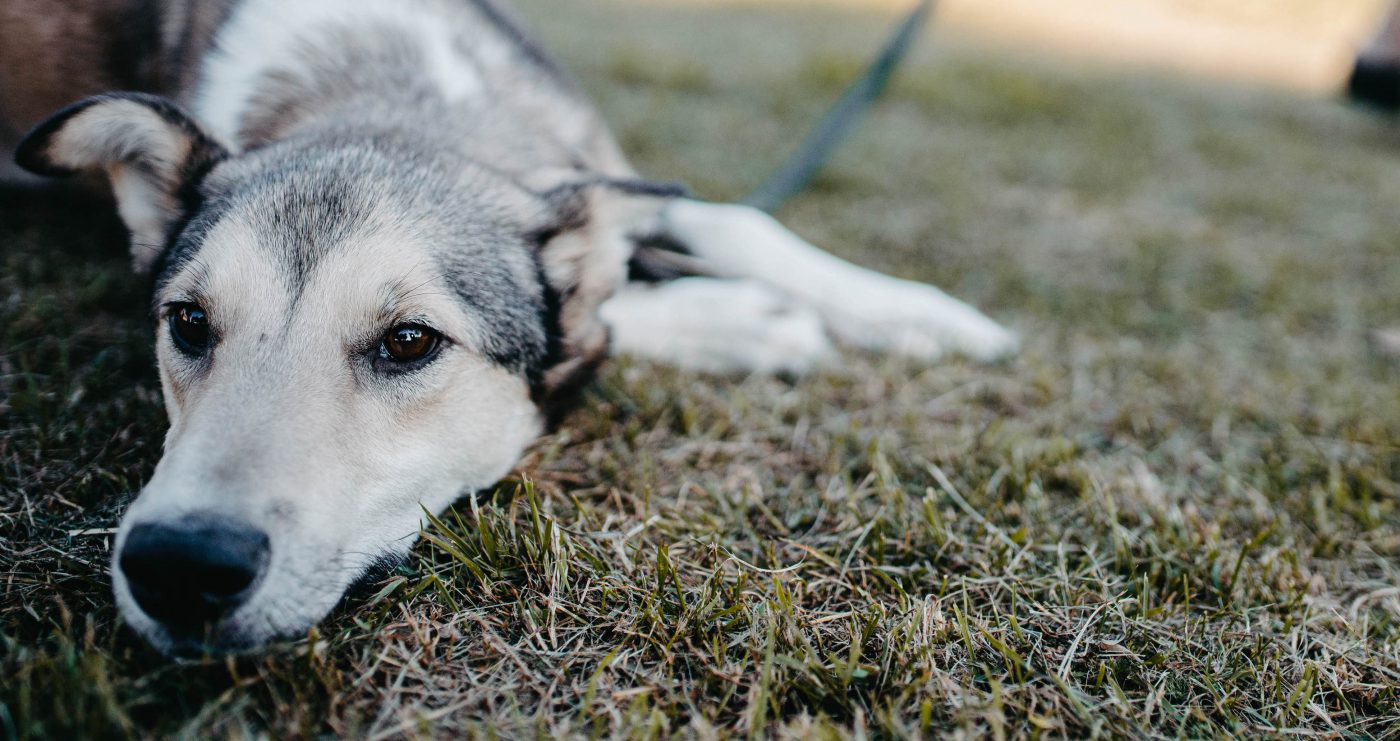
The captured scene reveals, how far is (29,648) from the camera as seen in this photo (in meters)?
1.59

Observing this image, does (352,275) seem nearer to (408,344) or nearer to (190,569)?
(408,344)

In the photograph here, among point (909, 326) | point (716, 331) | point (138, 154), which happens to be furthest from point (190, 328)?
point (909, 326)

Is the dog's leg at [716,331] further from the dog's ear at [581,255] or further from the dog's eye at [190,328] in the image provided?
the dog's eye at [190,328]

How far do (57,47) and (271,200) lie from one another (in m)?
1.97

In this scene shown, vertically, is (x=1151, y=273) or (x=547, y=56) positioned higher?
(x=547, y=56)

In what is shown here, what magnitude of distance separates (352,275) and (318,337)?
0.18 metres

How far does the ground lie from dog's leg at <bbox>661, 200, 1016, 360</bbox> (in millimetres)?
204

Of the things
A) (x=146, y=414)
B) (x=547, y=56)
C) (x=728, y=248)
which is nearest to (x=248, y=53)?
(x=547, y=56)

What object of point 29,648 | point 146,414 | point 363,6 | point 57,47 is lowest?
point 146,414

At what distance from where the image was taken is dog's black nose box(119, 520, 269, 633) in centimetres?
152

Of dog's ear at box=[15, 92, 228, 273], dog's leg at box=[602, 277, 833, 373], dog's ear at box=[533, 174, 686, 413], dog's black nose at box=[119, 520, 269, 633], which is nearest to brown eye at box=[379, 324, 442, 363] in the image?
dog's ear at box=[533, 174, 686, 413]

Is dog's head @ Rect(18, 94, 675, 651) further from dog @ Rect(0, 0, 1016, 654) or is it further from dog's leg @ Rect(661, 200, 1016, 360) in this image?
dog's leg @ Rect(661, 200, 1016, 360)

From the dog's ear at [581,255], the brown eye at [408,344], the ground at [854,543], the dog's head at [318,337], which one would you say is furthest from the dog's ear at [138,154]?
the dog's ear at [581,255]

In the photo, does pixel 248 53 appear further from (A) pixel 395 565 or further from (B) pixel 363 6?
(A) pixel 395 565
